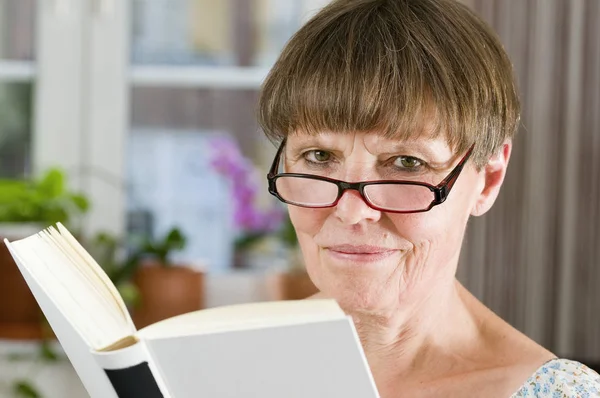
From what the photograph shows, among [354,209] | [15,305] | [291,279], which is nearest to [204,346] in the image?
[354,209]

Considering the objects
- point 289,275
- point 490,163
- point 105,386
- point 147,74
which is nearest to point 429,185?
point 490,163

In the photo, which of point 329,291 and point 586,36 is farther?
point 586,36

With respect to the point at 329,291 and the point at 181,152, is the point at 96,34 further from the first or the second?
the point at 329,291

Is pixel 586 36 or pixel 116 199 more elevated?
pixel 586 36

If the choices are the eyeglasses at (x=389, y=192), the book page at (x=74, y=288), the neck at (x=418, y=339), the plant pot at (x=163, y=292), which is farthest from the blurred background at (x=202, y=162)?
the book page at (x=74, y=288)

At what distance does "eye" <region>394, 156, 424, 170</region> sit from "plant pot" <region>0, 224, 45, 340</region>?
1.78 m

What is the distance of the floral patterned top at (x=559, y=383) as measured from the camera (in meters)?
1.00

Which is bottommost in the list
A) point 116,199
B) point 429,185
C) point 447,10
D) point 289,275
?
point 289,275

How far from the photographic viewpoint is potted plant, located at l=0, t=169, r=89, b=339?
8.26 ft

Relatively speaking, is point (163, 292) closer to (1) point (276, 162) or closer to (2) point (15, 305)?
(2) point (15, 305)

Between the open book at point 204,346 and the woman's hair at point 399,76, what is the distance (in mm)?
304

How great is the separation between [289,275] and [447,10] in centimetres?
166

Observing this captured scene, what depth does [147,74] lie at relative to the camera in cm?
270

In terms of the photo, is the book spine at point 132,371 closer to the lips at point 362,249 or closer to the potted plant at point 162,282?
the lips at point 362,249
